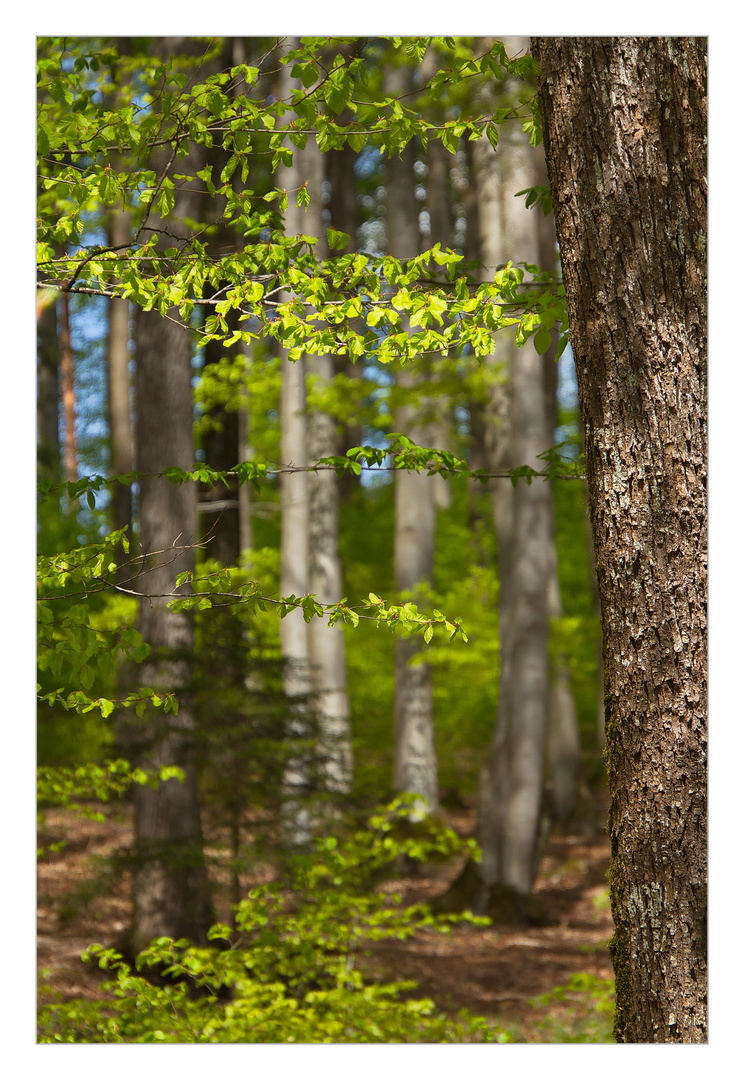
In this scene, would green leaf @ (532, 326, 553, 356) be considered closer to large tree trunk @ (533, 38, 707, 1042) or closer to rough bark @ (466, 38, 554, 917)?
large tree trunk @ (533, 38, 707, 1042)

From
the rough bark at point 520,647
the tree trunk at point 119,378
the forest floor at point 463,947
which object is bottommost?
the forest floor at point 463,947

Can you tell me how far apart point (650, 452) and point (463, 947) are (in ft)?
15.4

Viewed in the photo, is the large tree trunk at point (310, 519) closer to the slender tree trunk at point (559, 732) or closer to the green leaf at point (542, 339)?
the slender tree trunk at point (559, 732)

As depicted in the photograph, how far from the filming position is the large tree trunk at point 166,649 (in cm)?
391

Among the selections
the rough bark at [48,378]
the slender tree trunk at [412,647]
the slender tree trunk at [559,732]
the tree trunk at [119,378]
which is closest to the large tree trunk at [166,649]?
the slender tree trunk at [412,647]

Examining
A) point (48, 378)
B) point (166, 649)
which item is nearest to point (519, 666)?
point (166, 649)

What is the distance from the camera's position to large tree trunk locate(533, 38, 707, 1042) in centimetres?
157

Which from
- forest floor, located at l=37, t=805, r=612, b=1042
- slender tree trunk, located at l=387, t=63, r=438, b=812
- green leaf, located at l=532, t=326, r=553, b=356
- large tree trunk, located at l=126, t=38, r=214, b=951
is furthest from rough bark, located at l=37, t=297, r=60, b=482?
green leaf, located at l=532, t=326, r=553, b=356

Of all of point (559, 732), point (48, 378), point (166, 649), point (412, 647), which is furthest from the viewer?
point (48, 378)

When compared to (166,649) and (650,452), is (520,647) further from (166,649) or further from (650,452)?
(650,452)

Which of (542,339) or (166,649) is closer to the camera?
(542,339)

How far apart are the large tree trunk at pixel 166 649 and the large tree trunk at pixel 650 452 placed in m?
2.40

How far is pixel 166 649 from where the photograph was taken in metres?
3.92
